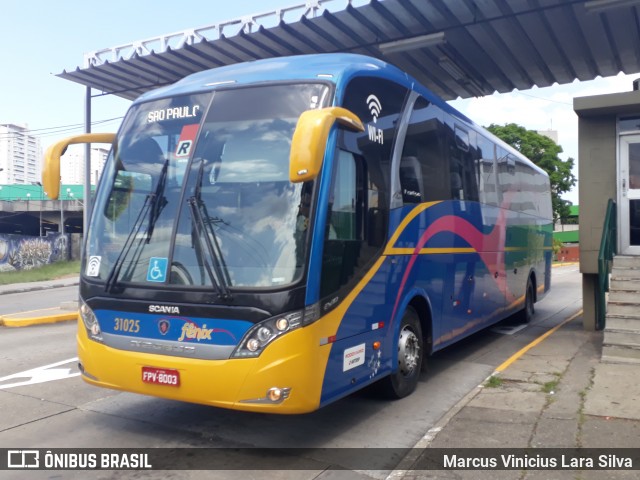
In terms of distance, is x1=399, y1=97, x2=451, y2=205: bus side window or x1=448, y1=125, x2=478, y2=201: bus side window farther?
x1=448, y1=125, x2=478, y2=201: bus side window

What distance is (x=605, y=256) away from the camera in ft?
32.3

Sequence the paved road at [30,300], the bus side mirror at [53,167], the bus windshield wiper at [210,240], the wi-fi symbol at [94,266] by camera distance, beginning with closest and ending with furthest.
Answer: the bus windshield wiper at [210,240], the wi-fi symbol at [94,266], the bus side mirror at [53,167], the paved road at [30,300]

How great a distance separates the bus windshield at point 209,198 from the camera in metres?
4.79

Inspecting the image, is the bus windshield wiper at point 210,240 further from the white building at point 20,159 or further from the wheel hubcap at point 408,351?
the white building at point 20,159

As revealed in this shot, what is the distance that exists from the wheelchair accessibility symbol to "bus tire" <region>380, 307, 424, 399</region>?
8.85 feet

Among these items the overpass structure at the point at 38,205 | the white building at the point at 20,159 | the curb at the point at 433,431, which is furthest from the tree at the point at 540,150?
the white building at the point at 20,159

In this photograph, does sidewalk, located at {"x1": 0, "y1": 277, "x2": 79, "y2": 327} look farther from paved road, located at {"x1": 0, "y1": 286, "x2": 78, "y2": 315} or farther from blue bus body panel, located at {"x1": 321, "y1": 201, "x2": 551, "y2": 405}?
blue bus body panel, located at {"x1": 321, "y1": 201, "x2": 551, "y2": 405}

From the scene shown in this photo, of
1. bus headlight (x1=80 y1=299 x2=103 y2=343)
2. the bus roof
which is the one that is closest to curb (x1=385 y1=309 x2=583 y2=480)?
bus headlight (x1=80 y1=299 x2=103 y2=343)

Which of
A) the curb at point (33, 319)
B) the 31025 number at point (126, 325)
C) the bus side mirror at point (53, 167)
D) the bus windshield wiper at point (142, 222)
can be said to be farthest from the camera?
the curb at point (33, 319)

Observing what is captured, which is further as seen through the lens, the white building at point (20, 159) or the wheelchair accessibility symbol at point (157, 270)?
the white building at point (20, 159)

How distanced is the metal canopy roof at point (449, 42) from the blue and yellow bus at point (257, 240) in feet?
14.2

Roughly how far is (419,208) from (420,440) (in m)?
2.70

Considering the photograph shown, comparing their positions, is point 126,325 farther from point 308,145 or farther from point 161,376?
point 308,145

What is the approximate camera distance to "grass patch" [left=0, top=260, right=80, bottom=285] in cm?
2974
